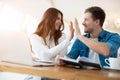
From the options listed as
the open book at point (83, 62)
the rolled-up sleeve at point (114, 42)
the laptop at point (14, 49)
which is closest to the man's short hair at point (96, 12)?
the rolled-up sleeve at point (114, 42)

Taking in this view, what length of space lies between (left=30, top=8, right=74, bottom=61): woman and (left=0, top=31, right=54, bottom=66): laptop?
612 mm

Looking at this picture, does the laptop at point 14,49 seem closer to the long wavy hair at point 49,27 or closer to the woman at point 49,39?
the woman at point 49,39

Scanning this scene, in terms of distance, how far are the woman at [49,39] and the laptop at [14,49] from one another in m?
0.61

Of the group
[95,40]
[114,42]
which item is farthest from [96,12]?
[114,42]

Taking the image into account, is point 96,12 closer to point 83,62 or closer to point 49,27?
point 49,27

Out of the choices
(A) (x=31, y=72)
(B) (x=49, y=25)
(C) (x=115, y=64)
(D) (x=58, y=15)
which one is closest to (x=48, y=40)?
(B) (x=49, y=25)

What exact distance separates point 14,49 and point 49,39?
962 mm

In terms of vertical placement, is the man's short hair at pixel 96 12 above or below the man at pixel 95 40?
above

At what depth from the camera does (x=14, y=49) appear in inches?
40.0

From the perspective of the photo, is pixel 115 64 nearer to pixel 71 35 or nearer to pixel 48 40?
pixel 71 35

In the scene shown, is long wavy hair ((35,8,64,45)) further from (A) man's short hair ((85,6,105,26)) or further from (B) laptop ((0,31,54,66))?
(B) laptop ((0,31,54,66))

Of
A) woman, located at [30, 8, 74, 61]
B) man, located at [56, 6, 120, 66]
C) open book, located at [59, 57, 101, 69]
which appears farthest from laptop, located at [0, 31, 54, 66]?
woman, located at [30, 8, 74, 61]

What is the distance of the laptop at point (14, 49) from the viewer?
1.00m

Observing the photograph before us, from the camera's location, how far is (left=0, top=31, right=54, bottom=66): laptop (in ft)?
3.27
